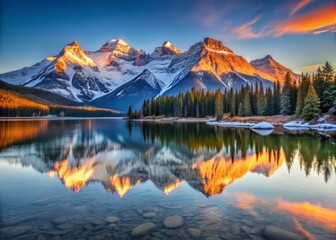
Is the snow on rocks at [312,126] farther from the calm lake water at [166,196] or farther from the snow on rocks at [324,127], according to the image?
the calm lake water at [166,196]

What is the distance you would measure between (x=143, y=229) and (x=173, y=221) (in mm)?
1447

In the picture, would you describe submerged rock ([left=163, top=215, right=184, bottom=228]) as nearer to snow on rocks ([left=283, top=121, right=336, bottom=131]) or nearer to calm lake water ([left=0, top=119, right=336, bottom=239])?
calm lake water ([left=0, top=119, right=336, bottom=239])

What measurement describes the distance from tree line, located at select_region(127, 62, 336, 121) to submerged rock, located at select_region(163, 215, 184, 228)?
6967 cm

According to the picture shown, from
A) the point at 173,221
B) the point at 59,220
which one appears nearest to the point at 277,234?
the point at 173,221

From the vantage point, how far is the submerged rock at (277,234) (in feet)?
30.8

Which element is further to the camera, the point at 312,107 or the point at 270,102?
the point at 270,102

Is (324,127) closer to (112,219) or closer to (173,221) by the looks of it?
(173,221)

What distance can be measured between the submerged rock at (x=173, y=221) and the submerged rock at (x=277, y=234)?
3.23 metres

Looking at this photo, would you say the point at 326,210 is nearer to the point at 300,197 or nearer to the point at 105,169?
the point at 300,197

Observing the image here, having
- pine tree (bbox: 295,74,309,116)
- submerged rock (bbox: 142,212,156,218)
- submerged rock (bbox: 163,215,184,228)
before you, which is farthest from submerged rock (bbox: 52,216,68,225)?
pine tree (bbox: 295,74,309,116)

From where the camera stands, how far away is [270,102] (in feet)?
350

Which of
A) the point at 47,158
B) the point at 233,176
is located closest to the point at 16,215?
the point at 233,176

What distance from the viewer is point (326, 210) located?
1238 centimetres

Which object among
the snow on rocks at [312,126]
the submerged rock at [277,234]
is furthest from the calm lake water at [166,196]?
the snow on rocks at [312,126]
